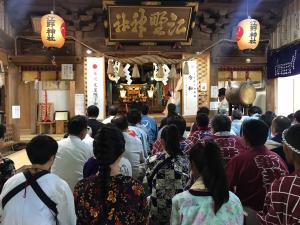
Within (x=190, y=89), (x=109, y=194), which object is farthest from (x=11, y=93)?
(x=109, y=194)

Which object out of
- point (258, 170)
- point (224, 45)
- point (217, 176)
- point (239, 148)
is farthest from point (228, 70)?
→ point (217, 176)

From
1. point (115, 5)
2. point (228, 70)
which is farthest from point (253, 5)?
point (115, 5)

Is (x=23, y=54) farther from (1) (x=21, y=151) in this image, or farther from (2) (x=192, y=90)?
(2) (x=192, y=90)

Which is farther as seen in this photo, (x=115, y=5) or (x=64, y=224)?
(x=115, y=5)

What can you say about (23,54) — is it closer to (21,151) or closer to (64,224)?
(21,151)

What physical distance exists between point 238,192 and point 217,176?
45.3 inches

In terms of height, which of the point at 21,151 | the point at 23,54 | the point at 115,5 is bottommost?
the point at 21,151

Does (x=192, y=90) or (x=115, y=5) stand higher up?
(x=115, y=5)

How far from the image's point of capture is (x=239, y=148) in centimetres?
419

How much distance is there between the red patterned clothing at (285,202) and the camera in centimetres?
215

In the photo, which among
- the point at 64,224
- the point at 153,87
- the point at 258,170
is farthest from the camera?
the point at 153,87

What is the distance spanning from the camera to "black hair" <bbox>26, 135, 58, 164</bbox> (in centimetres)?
248

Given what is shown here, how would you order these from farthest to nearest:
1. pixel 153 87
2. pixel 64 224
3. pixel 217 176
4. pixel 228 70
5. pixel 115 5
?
pixel 153 87, pixel 228 70, pixel 115 5, pixel 64 224, pixel 217 176

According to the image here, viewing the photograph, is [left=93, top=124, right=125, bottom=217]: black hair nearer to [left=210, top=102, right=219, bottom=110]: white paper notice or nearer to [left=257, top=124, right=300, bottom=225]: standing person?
[left=257, top=124, right=300, bottom=225]: standing person
